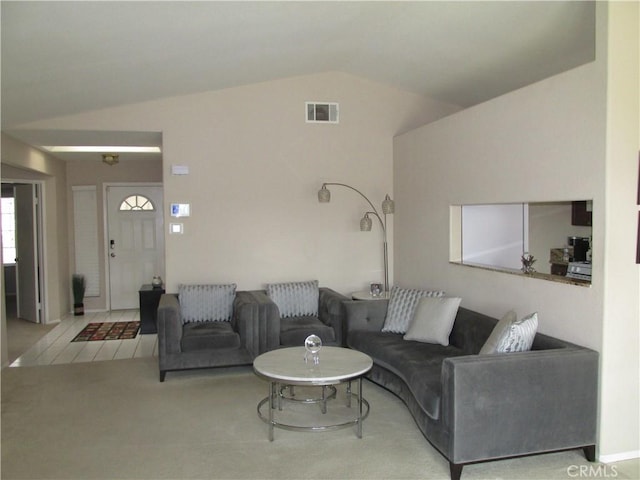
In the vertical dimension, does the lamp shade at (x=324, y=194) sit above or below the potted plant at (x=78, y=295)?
above

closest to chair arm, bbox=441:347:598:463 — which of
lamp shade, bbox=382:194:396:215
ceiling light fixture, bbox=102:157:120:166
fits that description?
lamp shade, bbox=382:194:396:215

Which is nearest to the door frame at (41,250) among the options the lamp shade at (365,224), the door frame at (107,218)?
the door frame at (107,218)

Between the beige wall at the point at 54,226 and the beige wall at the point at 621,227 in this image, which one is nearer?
the beige wall at the point at 621,227

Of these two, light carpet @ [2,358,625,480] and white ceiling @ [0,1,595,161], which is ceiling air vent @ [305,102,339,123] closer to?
white ceiling @ [0,1,595,161]

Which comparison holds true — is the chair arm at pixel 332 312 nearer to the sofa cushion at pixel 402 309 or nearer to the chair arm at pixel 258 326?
the sofa cushion at pixel 402 309

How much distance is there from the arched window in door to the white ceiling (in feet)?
9.61

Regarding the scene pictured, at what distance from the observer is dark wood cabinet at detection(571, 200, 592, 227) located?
515 cm

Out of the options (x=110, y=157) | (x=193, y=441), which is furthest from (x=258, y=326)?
(x=110, y=157)

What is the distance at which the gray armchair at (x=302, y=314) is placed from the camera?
4988mm

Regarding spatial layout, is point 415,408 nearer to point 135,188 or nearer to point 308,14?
point 308,14

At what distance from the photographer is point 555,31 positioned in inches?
152

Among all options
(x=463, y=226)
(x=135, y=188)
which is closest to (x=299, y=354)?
(x=463, y=226)

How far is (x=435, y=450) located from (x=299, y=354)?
1141 millimetres

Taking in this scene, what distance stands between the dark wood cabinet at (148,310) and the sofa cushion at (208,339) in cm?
206
